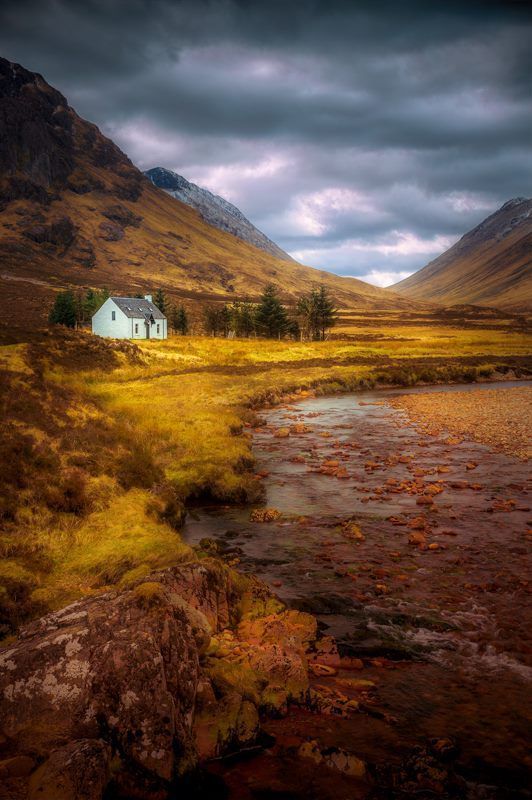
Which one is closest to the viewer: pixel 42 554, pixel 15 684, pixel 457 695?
pixel 15 684

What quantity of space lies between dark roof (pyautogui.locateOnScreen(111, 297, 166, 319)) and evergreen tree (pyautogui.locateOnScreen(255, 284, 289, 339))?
19.6 metres

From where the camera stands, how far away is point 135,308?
9825 centimetres

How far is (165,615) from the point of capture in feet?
22.2

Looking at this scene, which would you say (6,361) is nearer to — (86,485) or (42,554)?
(86,485)

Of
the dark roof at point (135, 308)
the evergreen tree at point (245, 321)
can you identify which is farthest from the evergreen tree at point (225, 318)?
the dark roof at point (135, 308)

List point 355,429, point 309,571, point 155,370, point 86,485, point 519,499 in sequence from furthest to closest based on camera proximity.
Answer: point 155,370 < point 355,429 < point 519,499 < point 86,485 < point 309,571

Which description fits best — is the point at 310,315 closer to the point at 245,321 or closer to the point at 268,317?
the point at 268,317

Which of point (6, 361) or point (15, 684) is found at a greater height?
point (6, 361)

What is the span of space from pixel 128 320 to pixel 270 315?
27.9 meters

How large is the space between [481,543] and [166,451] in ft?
39.5

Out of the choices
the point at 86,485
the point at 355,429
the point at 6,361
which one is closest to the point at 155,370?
the point at 6,361

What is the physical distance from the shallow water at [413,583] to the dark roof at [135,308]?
78714 millimetres

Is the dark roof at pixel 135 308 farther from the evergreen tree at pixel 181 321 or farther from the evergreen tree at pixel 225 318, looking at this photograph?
the evergreen tree at pixel 225 318

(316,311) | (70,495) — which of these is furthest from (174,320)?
(70,495)
